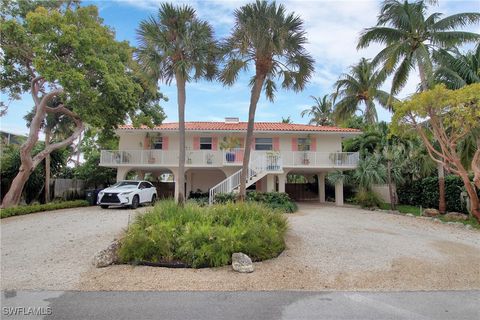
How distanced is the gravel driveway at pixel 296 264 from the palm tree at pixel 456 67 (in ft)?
Result: 29.3

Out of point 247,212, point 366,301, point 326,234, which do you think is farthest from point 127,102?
point 366,301

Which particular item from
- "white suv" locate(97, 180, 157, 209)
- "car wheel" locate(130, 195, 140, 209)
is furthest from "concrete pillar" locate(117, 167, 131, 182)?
"car wheel" locate(130, 195, 140, 209)

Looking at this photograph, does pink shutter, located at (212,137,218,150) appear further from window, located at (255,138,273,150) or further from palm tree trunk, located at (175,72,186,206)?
palm tree trunk, located at (175,72,186,206)

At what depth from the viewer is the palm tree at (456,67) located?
1644cm

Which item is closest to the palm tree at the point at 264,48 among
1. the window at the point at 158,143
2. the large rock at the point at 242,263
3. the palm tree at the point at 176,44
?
the palm tree at the point at 176,44

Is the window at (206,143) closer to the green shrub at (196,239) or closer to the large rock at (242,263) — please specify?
the green shrub at (196,239)

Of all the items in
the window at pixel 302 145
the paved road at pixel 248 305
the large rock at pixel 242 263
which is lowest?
the paved road at pixel 248 305

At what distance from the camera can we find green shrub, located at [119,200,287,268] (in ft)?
21.9

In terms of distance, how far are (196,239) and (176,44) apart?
325 inches

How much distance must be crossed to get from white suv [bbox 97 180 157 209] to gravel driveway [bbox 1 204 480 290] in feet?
14.3

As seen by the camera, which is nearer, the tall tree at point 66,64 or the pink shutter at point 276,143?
the tall tree at point 66,64

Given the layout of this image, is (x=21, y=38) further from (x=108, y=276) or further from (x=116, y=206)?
(x=108, y=276)

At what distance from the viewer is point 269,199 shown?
16391 mm

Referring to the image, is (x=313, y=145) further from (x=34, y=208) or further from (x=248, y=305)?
(x=248, y=305)
